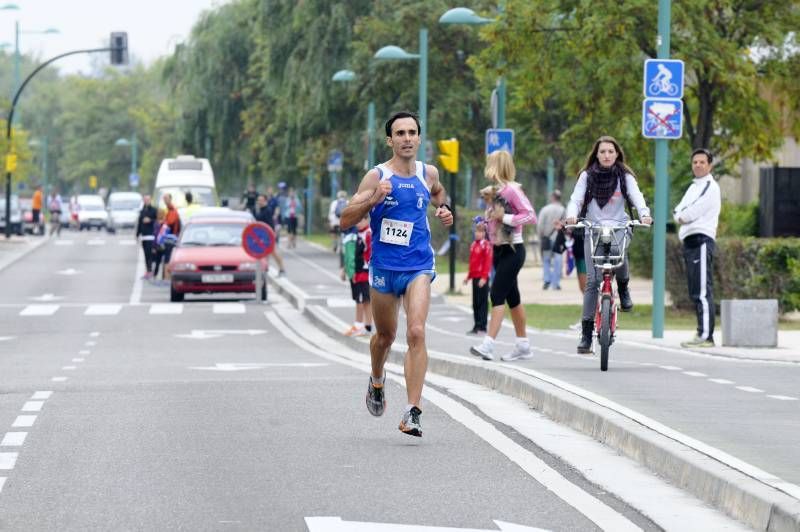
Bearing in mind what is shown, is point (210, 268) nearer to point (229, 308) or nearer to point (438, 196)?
point (229, 308)

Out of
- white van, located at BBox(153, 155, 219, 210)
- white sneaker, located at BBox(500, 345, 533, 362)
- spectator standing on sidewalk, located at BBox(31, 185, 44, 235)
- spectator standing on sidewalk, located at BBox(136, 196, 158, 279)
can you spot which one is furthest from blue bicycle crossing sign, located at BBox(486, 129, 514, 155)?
spectator standing on sidewalk, located at BBox(31, 185, 44, 235)

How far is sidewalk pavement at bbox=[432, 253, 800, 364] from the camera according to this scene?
19.1 m

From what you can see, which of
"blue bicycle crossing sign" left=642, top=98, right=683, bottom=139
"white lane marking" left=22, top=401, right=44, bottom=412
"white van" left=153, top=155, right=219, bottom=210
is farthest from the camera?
"white van" left=153, top=155, right=219, bottom=210

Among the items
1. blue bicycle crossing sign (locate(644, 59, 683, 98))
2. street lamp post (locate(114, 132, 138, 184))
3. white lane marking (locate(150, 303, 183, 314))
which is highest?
street lamp post (locate(114, 132, 138, 184))

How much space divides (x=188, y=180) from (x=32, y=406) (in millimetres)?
51968

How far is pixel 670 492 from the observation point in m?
9.53

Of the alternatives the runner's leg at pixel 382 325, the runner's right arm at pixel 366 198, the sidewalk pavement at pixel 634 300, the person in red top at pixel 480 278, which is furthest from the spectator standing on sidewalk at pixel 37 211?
the runner's right arm at pixel 366 198

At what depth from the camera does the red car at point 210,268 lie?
3472 centimetres

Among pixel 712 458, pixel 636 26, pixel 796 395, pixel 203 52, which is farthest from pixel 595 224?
pixel 203 52

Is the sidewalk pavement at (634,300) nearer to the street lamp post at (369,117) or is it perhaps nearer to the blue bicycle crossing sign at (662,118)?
the blue bicycle crossing sign at (662,118)

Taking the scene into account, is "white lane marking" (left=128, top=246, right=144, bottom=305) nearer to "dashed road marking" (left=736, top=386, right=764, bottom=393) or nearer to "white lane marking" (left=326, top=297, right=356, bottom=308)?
"white lane marking" (left=326, top=297, right=356, bottom=308)

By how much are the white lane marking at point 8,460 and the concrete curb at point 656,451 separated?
3299 millimetres

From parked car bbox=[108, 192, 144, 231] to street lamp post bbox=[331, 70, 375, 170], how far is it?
2966 cm

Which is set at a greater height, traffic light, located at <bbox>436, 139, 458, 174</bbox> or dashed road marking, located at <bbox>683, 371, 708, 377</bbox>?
traffic light, located at <bbox>436, 139, 458, 174</bbox>
